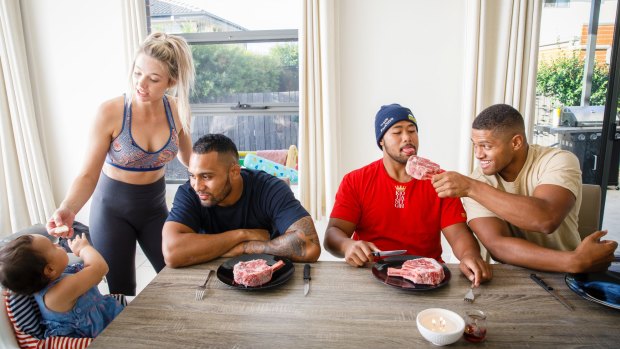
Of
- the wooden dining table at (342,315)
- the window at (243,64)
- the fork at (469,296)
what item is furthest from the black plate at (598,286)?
the window at (243,64)

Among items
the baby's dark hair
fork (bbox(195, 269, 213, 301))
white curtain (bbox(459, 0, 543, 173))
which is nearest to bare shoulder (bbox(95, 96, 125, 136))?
the baby's dark hair

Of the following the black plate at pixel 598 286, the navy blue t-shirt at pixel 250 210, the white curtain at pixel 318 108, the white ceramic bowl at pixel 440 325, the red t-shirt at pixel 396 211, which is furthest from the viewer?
the white curtain at pixel 318 108

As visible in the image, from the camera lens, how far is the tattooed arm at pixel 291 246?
169 centimetres

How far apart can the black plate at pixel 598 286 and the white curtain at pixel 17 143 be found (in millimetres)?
4049

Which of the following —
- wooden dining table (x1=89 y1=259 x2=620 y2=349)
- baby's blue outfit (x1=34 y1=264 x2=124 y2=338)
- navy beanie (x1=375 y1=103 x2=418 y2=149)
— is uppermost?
navy beanie (x1=375 y1=103 x2=418 y2=149)

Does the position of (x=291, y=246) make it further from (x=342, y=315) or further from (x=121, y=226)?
(x=121, y=226)

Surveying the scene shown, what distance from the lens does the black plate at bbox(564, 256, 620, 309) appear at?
1.28 metres

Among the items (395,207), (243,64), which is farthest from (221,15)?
(395,207)

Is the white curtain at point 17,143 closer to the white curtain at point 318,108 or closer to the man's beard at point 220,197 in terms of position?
the white curtain at point 318,108

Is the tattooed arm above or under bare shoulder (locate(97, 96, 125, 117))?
under

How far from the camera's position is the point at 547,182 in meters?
1.70

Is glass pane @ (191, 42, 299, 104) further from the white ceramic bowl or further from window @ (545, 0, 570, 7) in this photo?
the white ceramic bowl

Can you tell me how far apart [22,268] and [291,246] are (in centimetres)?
92

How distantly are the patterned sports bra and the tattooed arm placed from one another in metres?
0.79
